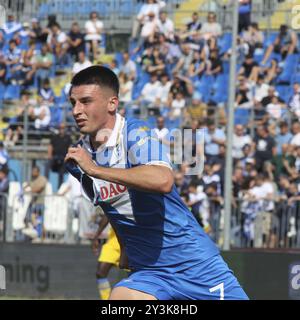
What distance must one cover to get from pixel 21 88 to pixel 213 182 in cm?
549

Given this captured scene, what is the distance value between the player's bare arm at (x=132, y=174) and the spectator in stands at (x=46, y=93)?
12081 mm

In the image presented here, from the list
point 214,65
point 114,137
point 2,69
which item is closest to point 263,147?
point 214,65

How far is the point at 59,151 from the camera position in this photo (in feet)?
51.3

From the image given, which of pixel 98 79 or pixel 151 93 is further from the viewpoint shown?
pixel 151 93

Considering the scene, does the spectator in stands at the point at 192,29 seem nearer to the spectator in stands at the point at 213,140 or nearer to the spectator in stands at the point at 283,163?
the spectator in stands at the point at 213,140

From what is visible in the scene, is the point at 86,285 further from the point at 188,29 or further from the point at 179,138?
the point at 188,29

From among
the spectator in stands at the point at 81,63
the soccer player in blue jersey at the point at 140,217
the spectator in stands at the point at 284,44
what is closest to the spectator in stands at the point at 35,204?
the spectator in stands at the point at 81,63

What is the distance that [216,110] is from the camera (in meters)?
15.4

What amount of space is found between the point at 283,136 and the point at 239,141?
2.32 ft

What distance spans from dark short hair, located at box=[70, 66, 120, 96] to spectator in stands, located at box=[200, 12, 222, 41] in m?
11.3

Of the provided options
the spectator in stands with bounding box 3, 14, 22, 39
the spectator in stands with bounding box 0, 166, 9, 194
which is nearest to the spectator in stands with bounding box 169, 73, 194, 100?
the spectator in stands with bounding box 0, 166, 9, 194

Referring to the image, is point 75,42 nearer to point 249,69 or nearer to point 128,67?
point 128,67
